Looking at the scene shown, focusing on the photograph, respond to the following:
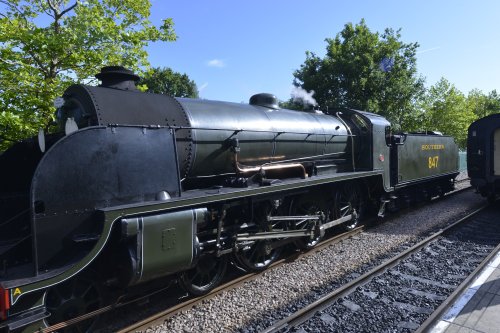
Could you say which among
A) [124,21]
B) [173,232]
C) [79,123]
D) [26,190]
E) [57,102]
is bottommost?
[173,232]

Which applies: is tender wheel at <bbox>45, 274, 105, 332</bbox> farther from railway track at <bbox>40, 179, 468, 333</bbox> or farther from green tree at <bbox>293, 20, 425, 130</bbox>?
green tree at <bbox>293, 20, 425, 130</bbox>

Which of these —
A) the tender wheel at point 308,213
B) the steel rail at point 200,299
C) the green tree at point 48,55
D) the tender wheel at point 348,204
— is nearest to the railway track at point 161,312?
the steel rail at point 200,299

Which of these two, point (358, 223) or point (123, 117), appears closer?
point (123, 117)

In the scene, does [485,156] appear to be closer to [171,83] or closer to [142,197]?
[142,197]

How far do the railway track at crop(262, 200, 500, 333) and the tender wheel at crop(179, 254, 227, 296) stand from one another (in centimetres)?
129

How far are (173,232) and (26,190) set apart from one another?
2.05 metres

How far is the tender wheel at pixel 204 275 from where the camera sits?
4988 mm

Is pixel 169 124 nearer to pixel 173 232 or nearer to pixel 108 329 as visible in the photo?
pixel 173 232

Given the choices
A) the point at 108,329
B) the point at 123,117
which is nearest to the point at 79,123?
the point at 123,117

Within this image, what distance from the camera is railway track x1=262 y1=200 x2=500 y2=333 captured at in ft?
14.6

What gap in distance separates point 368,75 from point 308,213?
58.7ft

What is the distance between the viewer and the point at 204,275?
17.5ft

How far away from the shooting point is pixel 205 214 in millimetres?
4582

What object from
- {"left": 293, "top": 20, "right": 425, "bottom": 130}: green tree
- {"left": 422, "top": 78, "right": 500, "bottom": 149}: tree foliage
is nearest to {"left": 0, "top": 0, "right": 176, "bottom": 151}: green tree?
{"left": 293, "top": 20, "right": 425, "bottom": 130}: green tree
